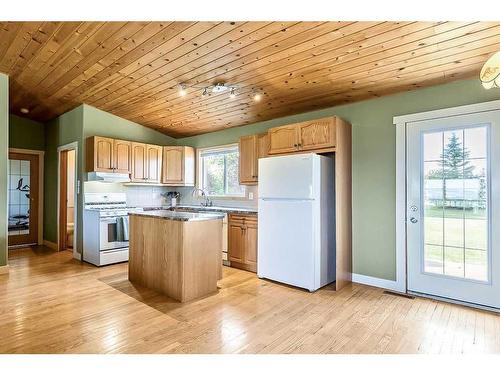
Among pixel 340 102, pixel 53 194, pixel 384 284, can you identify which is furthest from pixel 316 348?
pixel 53 194

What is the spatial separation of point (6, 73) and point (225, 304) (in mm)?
4406

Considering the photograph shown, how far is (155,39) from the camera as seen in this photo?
115 inches

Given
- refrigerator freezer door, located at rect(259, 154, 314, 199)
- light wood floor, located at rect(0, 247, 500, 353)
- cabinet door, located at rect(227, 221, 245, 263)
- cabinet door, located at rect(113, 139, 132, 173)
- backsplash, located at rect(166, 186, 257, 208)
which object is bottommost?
light wood floor, located at rect(0, 247, 500, 353)

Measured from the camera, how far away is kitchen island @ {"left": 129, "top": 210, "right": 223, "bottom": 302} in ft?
10.1

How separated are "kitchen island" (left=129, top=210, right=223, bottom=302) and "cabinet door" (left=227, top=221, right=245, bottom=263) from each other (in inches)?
35.7

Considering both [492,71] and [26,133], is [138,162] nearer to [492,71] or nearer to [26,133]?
[26,133]

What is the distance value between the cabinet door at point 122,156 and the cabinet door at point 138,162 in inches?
3.1

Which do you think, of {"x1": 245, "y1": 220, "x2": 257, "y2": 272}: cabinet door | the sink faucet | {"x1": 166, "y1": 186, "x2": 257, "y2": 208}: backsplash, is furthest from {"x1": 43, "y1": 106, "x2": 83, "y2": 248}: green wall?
{"x1": 245, "y1": 220, "x2": 257, "y2": 272}: cabinet door

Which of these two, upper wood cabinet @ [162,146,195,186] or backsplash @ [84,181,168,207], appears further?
upper wood cabinet @ [162,146,195,186]

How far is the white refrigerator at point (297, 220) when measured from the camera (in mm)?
3420

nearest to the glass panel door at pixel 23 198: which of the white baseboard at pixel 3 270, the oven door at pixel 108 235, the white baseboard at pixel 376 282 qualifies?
the white baseboard at pixel 3 270

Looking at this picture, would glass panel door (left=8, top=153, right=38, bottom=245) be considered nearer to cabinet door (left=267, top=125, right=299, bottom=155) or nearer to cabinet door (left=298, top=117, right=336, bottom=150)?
cabinet door (left=267, top=125, right=299, bottom=155)

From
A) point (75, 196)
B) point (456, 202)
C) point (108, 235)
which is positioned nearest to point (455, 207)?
point (456, 202)

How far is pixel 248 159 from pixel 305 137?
1.21 m
